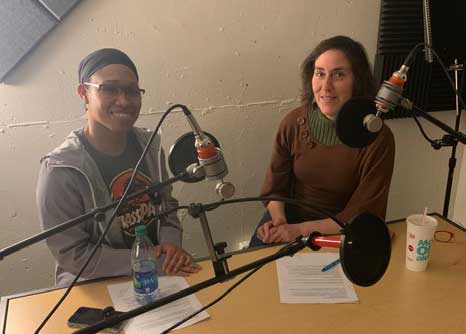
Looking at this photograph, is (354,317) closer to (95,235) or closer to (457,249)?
(457,249)

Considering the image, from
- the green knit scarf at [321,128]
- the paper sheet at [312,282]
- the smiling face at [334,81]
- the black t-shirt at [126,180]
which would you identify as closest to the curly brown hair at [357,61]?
the smiling face at [334,81]

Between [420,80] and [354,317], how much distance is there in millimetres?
1640

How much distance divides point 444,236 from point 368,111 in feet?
2.81

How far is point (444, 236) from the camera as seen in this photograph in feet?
4.74

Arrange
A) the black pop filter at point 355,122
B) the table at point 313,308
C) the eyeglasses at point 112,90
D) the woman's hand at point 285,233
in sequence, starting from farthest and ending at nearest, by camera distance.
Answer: the woman's hand at point 285,233 → the eyeglasses at point 112,90 → the table at point 313,308 → the black pop filter at point 355,122

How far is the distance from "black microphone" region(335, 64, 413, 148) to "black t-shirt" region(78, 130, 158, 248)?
0.82m

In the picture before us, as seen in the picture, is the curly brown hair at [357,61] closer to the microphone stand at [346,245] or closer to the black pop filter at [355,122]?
the black pop filter at [355,122]

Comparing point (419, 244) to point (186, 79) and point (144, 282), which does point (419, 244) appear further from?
point (186, 79)

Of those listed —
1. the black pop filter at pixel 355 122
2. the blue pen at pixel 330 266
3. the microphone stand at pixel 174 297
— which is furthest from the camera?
the blue pen at pixel 330 266

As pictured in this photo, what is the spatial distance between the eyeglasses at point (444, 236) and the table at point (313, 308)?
16cm

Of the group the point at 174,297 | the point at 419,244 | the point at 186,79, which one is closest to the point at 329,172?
the point at 419,244

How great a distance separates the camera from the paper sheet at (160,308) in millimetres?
1040

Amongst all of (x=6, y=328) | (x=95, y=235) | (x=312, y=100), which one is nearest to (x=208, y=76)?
(x=312, y=100)

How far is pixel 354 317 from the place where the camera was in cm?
107
